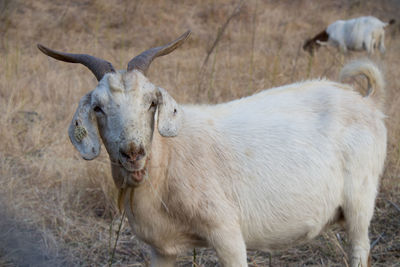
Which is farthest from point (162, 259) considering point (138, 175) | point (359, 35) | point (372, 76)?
point (359, 35)

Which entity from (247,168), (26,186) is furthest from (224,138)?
(26,186)

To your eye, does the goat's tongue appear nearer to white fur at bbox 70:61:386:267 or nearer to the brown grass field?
white fur at bbox 70:61:386:267

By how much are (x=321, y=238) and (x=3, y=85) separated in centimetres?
484

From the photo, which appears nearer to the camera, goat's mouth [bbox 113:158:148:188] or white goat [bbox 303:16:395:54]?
goat's mouth [bbox 113:158:148:188]

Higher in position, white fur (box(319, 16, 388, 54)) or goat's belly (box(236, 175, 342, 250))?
white fur (box(319, 16, 388, 54))

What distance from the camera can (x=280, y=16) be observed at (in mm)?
14469

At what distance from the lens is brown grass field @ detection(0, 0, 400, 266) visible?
12.4 feet

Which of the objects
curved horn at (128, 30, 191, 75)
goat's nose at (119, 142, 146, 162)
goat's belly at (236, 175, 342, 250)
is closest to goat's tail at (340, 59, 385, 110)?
goat's belly at (236, 175, 342, 250)

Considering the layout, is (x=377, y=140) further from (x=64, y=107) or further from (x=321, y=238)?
(x=64, y=107)

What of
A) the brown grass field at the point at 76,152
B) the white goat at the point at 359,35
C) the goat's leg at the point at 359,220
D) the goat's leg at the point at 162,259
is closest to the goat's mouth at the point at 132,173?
the brown grass field at the point at 76,152

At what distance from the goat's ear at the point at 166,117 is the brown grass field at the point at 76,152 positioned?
0.65 metres

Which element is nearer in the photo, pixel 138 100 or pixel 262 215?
pixel 138 100

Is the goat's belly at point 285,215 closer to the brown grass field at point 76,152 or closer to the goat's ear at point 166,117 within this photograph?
the brown grass field at point 76,152

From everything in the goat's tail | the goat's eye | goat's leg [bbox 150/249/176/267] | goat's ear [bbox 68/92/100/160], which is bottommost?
goat's leg [bbox 150/249/176/267]
